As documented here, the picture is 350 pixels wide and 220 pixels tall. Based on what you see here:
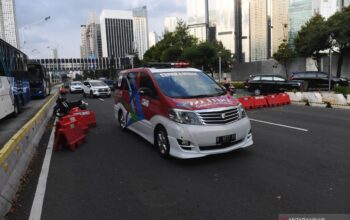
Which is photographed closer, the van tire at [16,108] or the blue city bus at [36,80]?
the van tire at [16,108]

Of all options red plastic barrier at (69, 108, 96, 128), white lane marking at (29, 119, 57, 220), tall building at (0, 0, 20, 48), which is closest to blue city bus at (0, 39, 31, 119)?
red plastic barrier at (69, 108, 96, 128)

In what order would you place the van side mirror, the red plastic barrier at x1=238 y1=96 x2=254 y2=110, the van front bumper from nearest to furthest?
1. the van front bumper
2. the van side mirror
3. the red plastic barrier at x1=238 y1=96 x2=254 y2=110

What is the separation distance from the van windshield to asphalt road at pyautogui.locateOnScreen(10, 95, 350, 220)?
1.41 m

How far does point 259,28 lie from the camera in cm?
6131

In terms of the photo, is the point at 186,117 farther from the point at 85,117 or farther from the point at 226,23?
the point at 226,23

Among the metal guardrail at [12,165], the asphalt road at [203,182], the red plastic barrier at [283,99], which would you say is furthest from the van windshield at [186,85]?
the red plastic barrier at [283,99]

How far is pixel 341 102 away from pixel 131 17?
243 feet

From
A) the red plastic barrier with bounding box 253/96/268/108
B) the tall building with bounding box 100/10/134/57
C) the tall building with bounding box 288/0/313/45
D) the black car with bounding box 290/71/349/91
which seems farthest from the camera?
the tall building with bounding box 100/10/134/57

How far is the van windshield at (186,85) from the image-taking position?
258 inches

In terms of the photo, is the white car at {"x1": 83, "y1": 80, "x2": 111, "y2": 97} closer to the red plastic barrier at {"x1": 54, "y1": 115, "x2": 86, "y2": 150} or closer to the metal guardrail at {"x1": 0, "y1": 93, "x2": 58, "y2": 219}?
the red plastic barrier at {"x1": 54, "y1": 115, "x2": 86, "y2": 150}

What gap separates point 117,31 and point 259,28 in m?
40.9

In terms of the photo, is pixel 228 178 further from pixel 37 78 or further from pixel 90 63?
pixel 90 63

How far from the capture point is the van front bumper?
569 cm

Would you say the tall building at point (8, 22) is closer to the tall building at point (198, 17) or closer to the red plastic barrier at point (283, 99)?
the red plastic barrier at point (283, 99)
